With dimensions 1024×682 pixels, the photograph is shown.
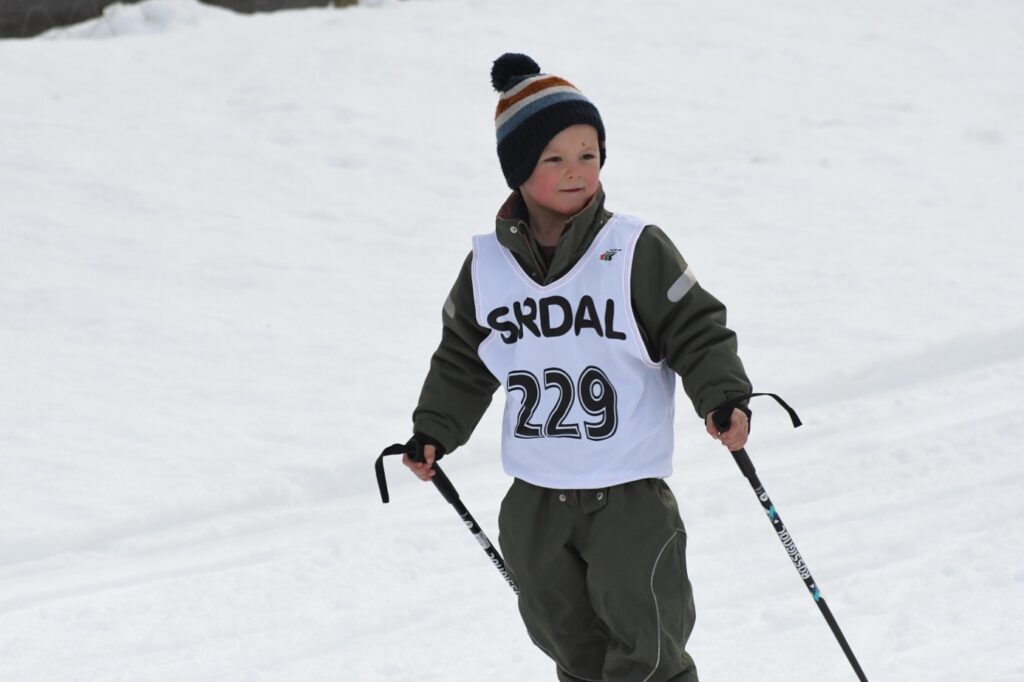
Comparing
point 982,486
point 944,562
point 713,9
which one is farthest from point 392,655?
point 713,9

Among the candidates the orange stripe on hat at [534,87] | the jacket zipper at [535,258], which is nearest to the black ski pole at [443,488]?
the jacket zipper at [535,258]

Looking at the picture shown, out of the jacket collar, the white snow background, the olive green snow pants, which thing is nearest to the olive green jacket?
the jacket collar

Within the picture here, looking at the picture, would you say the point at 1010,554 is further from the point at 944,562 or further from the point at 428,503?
the point at 428,503

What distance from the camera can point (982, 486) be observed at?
4344 millimetres

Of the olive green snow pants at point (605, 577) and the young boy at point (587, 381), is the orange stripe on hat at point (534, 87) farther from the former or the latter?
the olive green snow pants at point (605, 577)

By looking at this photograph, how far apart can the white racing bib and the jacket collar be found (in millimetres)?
19

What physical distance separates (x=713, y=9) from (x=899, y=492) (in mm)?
7216

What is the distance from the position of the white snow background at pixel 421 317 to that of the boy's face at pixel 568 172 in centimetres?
146

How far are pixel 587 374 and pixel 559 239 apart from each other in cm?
27

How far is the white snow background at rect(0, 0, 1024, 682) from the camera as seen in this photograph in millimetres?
3791

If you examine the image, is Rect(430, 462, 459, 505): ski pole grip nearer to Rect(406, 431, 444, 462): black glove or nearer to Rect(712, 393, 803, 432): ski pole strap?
Rect(406, 431, 444, 462): black glove

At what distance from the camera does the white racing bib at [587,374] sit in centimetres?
255

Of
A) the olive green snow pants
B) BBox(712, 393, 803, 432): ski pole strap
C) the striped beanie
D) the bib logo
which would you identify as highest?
the striped beanie

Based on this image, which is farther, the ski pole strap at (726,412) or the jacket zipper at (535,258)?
the jacket zipper at (535,258)
